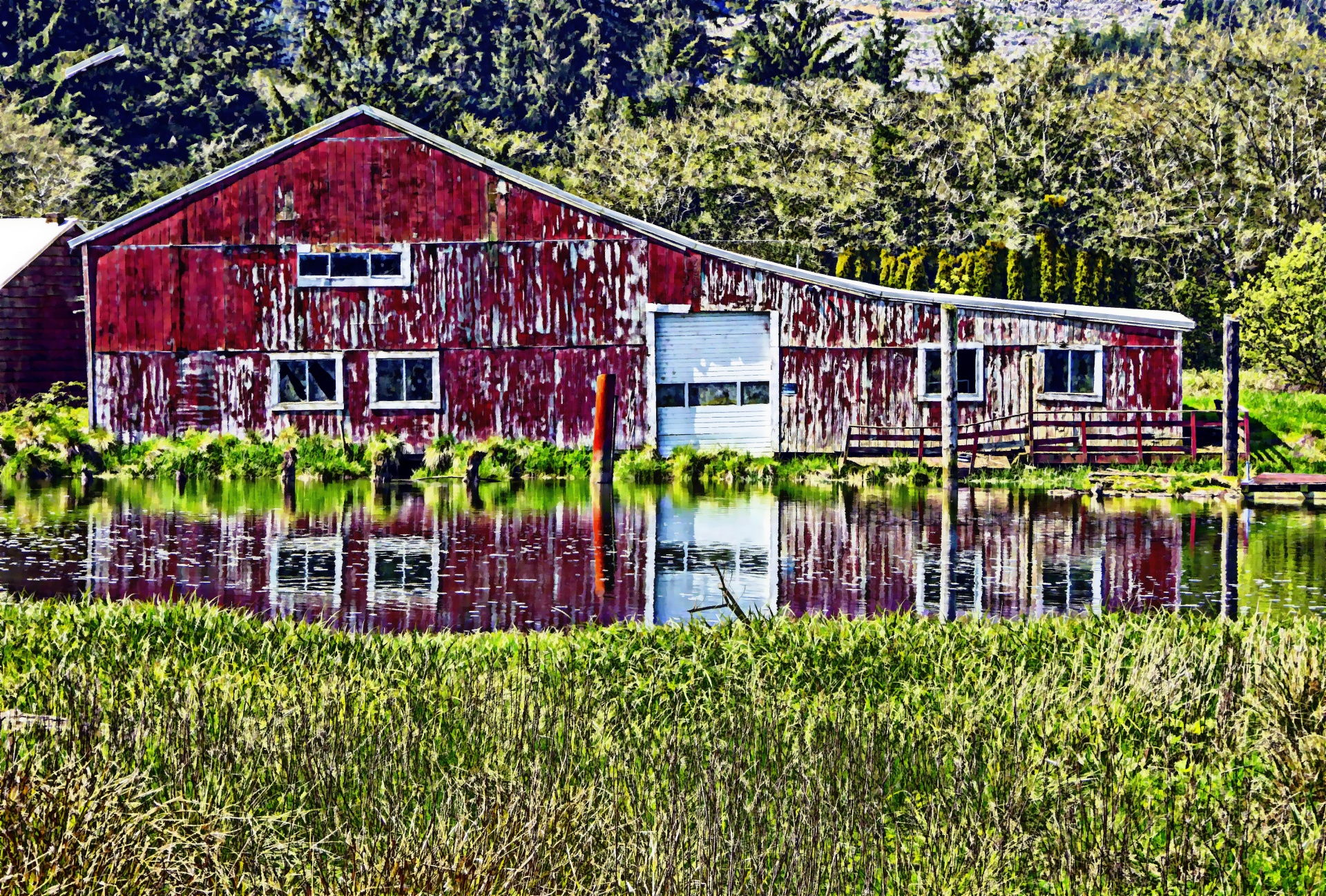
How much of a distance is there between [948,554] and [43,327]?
108 feet

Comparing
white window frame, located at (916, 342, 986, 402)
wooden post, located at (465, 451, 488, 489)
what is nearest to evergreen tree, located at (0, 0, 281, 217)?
wooden post, located at (465, 451, 488, 489)

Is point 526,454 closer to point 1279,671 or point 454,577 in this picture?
point 454,577

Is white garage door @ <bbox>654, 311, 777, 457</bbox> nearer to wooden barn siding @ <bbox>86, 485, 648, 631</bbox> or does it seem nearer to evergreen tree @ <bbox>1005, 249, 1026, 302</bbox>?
wooden barn siding @ <bbox>86, 485, 648, 631</bbox>

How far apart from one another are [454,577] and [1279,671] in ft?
39.2

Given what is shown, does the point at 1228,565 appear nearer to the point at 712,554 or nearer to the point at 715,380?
the point at 712,554

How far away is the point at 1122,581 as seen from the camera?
806 inches

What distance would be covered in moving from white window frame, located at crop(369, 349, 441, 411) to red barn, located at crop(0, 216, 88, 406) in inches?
431

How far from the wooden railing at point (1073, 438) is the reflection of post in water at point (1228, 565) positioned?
256 inches

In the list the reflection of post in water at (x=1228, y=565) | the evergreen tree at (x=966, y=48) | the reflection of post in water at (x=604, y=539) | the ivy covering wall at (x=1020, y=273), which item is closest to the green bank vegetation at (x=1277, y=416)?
the ivy covering wall at (x=1020, y=273)

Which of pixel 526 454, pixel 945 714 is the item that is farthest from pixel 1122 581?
pixel 526 454

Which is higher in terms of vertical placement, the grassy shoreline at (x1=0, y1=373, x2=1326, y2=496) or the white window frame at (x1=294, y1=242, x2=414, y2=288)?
the white window frame at (x1=294, y1=242, x2=414, y2=288)

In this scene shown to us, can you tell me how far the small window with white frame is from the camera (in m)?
40.5

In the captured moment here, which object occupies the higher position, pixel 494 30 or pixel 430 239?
pixel 494 30

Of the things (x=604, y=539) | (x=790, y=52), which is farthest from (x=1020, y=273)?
(x=790, y=52)
